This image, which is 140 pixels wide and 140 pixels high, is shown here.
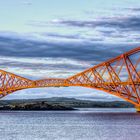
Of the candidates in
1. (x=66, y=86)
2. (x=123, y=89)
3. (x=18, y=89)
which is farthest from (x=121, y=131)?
(x=18, y=89)

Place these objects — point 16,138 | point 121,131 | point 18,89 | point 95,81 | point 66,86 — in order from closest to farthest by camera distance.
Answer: point 16,138
point 121,131
point 95,81
point 66,86
point 18,89

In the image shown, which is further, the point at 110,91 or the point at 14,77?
the point at 14,77

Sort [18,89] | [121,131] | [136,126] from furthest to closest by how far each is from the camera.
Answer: [18,89], [136,126], [121,131]

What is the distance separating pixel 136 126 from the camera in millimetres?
74312

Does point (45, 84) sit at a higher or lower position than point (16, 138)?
higher

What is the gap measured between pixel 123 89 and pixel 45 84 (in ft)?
167

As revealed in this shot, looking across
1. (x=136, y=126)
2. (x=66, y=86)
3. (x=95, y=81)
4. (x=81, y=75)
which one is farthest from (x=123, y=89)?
(x=136, y=126)

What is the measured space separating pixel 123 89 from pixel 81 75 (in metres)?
23.8

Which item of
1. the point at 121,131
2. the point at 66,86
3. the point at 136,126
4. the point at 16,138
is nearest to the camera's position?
the point at 16,138

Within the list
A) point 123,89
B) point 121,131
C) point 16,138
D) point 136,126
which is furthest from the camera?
point 123,89

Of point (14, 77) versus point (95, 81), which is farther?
point (14, 77)

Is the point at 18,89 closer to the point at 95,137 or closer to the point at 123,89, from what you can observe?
the point at 123,89

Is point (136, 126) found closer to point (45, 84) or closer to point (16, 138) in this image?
point (16, 138)

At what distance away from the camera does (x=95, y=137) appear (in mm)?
59281
